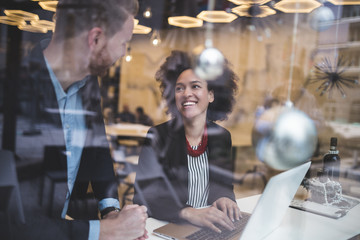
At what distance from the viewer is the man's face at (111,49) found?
4.38 ft

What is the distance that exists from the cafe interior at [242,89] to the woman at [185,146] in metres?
0.22

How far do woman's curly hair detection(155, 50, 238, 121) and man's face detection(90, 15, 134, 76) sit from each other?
0.46 meters

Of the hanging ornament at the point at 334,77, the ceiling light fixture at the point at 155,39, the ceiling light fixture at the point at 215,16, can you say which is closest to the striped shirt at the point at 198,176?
the hanging ornament at the point at 334,77

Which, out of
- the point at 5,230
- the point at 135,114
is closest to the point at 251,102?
the point at 135,114

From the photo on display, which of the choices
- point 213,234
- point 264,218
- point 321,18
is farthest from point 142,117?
point 264,218

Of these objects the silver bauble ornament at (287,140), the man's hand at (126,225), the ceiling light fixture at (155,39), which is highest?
the ceiling light fixture at (155,39)

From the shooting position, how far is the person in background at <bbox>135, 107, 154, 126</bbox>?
5.21 metres

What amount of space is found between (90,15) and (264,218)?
3.65 ft

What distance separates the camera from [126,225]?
3.16ft

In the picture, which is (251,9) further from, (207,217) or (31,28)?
(207,217)

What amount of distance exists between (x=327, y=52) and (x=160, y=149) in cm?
283

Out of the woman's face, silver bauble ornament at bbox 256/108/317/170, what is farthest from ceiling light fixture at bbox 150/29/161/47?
the woman's face

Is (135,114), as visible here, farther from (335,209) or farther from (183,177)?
(335,209)

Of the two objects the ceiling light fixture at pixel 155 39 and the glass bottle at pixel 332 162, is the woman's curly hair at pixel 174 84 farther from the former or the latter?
the ceiling light fixture at pixel 155 39
